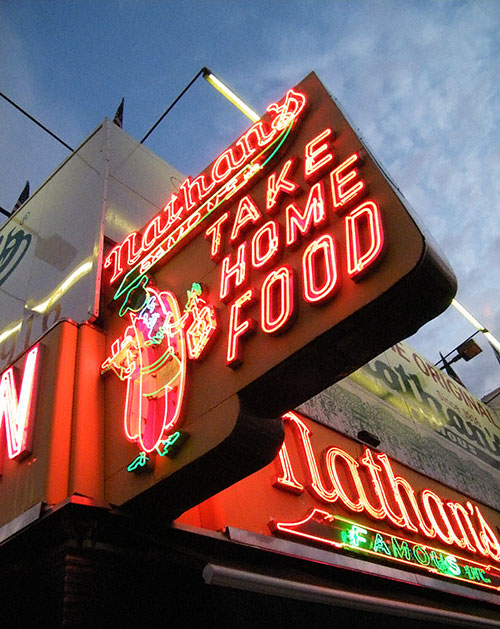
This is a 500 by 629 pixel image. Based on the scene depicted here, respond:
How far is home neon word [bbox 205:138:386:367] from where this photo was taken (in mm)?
4789

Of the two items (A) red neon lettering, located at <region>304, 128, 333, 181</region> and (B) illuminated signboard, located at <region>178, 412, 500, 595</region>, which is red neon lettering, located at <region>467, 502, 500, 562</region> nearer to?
(B) illuminated signboard, located at <region>178, 412, 500, 595</region>

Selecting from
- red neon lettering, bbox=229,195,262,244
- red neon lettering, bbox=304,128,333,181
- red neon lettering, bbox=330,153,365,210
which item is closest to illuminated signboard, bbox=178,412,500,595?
red neon lettering, bbox=229,195,262,244

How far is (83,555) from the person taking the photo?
487 centimetres

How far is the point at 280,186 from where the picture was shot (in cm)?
621

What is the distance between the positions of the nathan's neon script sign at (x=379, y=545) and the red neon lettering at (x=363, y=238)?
3.56 metres

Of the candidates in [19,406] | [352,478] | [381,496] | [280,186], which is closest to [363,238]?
[280,186]

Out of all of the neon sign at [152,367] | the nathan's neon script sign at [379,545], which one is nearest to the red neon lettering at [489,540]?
the nathan's neon script sign at [379,545]

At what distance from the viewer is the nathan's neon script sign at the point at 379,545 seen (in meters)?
6.90

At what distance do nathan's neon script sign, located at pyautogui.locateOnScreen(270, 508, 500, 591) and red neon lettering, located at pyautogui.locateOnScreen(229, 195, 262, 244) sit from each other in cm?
344

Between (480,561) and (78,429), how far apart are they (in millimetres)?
7620

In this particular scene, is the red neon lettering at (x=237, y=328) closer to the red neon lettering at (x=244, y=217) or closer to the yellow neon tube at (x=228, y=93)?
the red neon lettering at (x=244, y=217)

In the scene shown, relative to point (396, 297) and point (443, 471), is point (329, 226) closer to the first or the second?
point (396, 297)

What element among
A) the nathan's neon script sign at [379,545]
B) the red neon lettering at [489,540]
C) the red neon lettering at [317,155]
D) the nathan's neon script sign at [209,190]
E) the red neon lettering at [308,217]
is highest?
the nathan's neon script sign at [209,190]

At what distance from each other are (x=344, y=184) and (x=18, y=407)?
14.2 ft
